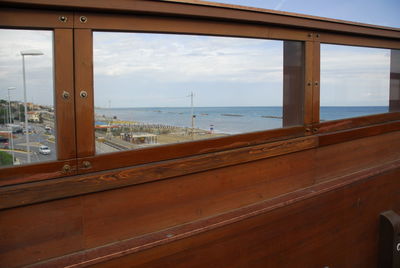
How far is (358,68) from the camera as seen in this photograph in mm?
2783

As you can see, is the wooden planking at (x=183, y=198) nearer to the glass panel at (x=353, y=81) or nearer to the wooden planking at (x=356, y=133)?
the wooden planking at (x=356, y=133)

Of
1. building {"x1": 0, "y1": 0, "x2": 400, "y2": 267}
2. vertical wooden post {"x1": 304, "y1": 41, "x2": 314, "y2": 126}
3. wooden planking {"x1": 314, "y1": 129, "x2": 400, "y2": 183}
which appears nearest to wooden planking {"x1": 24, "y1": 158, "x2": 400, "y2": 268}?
building {"x1": 0, "y1": 0, "x2": 400, "y2": 267}

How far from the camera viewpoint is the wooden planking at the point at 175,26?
1.50 m

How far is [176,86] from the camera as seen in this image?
1815 millimetres

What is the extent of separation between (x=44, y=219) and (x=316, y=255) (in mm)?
1842

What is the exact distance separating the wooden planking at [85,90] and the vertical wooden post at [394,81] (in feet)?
8.80

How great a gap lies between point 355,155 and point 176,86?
1.80 metres

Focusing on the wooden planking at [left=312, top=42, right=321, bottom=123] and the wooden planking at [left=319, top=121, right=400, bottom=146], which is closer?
the wooden planking at [left=312, top=42, right=321, bottom=123]

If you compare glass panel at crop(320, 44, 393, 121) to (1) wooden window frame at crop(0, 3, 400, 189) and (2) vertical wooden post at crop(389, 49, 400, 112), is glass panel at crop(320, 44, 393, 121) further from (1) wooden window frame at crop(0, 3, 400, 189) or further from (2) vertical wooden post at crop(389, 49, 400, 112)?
(1) wooden window frame at crop(0, 3, 400, 189)

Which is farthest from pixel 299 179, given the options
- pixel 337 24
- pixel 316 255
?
pixel 337 24

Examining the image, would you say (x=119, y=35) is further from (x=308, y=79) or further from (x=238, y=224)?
(x=308, y=79)

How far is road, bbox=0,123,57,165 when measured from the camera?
1415 mm

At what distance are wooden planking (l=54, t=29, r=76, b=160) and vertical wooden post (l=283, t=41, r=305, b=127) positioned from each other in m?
1.38

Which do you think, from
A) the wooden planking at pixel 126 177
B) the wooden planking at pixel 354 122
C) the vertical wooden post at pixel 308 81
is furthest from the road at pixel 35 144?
the wooden planking at pixel 354 122
